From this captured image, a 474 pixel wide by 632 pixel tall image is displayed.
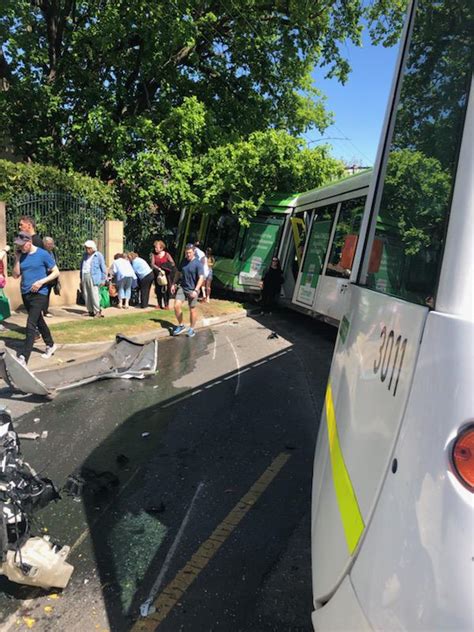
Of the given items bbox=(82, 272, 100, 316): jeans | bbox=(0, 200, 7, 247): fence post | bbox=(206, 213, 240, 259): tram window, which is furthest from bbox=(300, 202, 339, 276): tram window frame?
bbox=(0, 200, 7, 247): fence post

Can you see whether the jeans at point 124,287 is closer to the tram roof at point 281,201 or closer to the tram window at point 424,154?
the tram roof at point 281,201

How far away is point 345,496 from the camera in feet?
5.79

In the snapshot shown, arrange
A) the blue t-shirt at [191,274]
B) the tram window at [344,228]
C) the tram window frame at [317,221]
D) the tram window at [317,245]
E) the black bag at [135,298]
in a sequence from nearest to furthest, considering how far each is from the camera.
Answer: the tram window at [344,228], the blue t-shirt at [191,274], the tram window frame at [317,221], the tram window at [317,245], the black bag at [135,298]

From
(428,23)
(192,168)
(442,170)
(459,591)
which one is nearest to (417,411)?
(459,591)

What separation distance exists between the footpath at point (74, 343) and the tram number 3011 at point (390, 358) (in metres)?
4.63

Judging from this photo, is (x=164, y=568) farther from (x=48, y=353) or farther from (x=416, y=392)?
(x=48, y=353)

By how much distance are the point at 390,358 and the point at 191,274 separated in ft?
27.4

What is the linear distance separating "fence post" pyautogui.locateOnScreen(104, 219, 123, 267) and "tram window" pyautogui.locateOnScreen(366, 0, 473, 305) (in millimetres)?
12419

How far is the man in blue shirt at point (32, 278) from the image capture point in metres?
6.61

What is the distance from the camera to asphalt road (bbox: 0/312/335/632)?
8.20 ft

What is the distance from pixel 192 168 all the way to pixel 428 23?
521 inches

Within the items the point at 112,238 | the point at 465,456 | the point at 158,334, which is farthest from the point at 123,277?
the point at 465,456

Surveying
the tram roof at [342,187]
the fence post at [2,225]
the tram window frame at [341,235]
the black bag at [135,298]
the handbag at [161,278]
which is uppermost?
the tram roof at [342,187]

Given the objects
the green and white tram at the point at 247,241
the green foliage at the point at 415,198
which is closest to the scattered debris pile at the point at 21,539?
the green foliage at the point at 415,198
